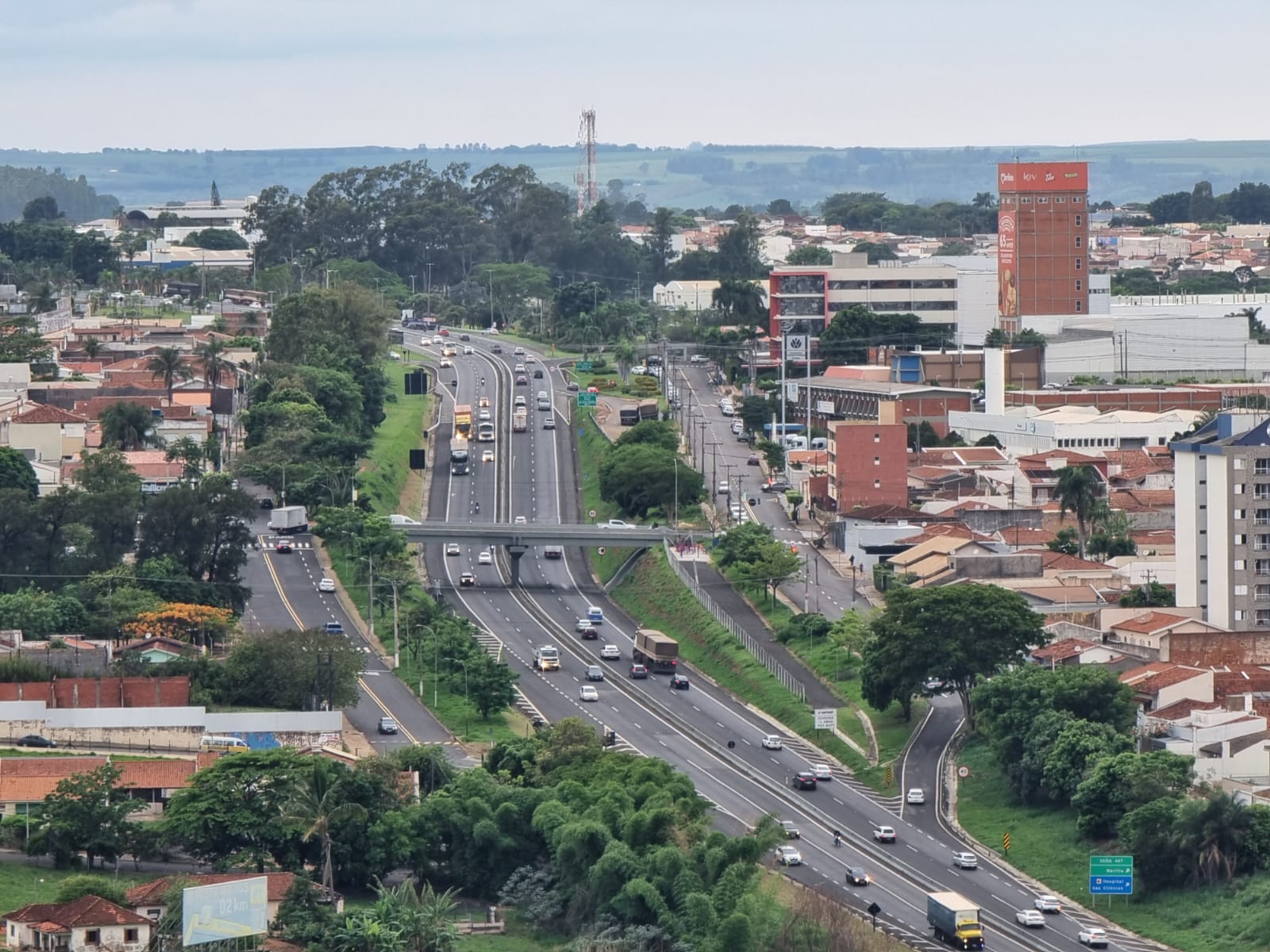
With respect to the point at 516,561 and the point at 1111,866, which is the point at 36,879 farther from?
the point at 516,561

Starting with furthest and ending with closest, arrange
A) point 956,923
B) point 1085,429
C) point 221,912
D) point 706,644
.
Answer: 1. point 1085,429
2. point 706,644
3. point 956,923
4. point 221,912

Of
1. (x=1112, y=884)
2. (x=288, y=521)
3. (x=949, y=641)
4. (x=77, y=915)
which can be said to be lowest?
(x=1112, y=884)

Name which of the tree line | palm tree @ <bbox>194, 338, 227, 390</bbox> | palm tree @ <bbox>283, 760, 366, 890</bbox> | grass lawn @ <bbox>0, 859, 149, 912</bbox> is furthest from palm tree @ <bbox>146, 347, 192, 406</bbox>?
grass lawn @ <bbox>0, 859, 149, 912</bbox>

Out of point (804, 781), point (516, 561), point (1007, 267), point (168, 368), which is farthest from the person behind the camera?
point (1007, 267)

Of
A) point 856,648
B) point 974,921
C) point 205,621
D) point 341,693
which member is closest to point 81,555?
point 205,621

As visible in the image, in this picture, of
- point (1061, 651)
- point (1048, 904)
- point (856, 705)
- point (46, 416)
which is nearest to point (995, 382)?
point (46, 416)

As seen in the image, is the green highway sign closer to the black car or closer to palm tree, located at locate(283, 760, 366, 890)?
the black car

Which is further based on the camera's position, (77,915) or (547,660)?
(547,660)
